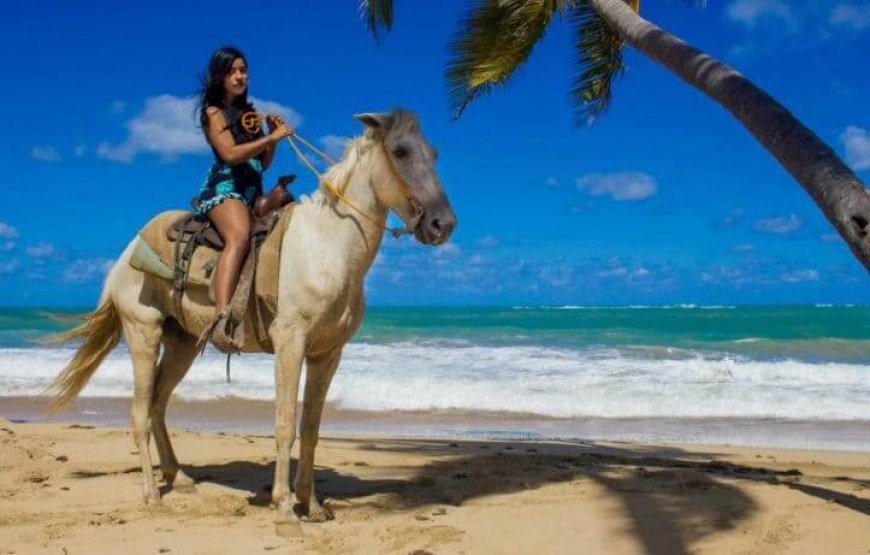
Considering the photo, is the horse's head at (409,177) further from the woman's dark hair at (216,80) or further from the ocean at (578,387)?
the ocean at (578,387)

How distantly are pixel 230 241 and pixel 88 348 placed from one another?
6.31ft

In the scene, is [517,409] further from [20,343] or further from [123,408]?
[20,343]

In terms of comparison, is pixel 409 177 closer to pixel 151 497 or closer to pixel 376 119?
pixel 376 119

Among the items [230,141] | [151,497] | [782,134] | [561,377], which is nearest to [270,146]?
[230,141]

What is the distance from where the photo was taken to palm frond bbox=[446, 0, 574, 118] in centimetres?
936

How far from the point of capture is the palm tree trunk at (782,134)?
11.1 ft

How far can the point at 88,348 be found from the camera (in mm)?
6164

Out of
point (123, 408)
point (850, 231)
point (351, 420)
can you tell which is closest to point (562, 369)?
point (351, 420)

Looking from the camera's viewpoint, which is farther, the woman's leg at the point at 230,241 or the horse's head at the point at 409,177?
the woman's leg at the point at 230,241

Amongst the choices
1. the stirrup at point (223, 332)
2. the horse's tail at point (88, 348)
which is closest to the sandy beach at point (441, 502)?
the horse's tail at point (88, 348)

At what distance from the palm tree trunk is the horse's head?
68.5 inches

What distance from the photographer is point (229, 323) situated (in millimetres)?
4980

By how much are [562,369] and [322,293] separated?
48.6 feet

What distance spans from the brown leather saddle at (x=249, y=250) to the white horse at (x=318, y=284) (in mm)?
146
